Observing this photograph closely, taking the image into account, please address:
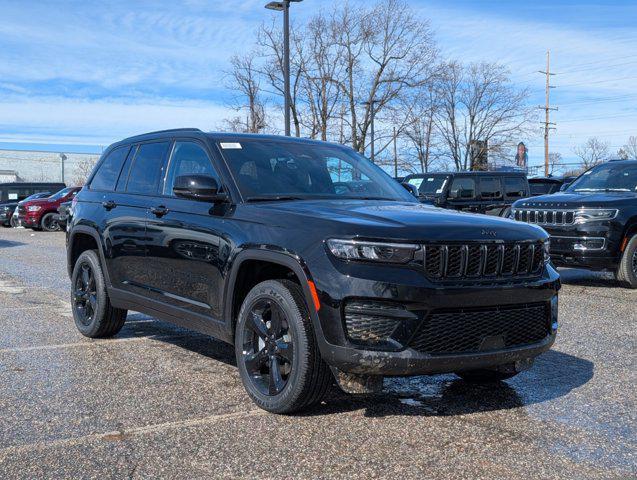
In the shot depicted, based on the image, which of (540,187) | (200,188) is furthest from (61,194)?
(200,188)

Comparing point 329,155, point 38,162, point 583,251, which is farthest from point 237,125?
point 38,162

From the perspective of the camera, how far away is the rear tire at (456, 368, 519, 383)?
5.09m

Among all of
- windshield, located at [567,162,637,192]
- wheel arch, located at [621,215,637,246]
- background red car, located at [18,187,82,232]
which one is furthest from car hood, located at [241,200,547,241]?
background red car, located at [18,187,82,232]

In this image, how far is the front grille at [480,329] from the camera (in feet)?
13.3

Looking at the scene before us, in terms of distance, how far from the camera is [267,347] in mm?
4555

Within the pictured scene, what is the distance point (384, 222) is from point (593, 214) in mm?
6883

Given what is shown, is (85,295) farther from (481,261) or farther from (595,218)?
(595,218)

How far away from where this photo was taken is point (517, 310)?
438 cm

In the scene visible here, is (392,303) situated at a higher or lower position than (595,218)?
lower

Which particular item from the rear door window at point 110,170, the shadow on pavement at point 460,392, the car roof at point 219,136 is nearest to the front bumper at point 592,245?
the shadow on pavement at point 460,392

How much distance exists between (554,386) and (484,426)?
1121 mm

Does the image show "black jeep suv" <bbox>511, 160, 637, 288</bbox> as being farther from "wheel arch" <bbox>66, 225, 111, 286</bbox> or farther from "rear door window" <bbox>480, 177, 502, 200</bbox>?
"rear door window" <bbox>480, 177, 502, 200</bbox>

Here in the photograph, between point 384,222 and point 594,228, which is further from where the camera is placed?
point 594,228

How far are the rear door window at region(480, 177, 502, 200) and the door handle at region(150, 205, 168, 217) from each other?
12932 millimetres
